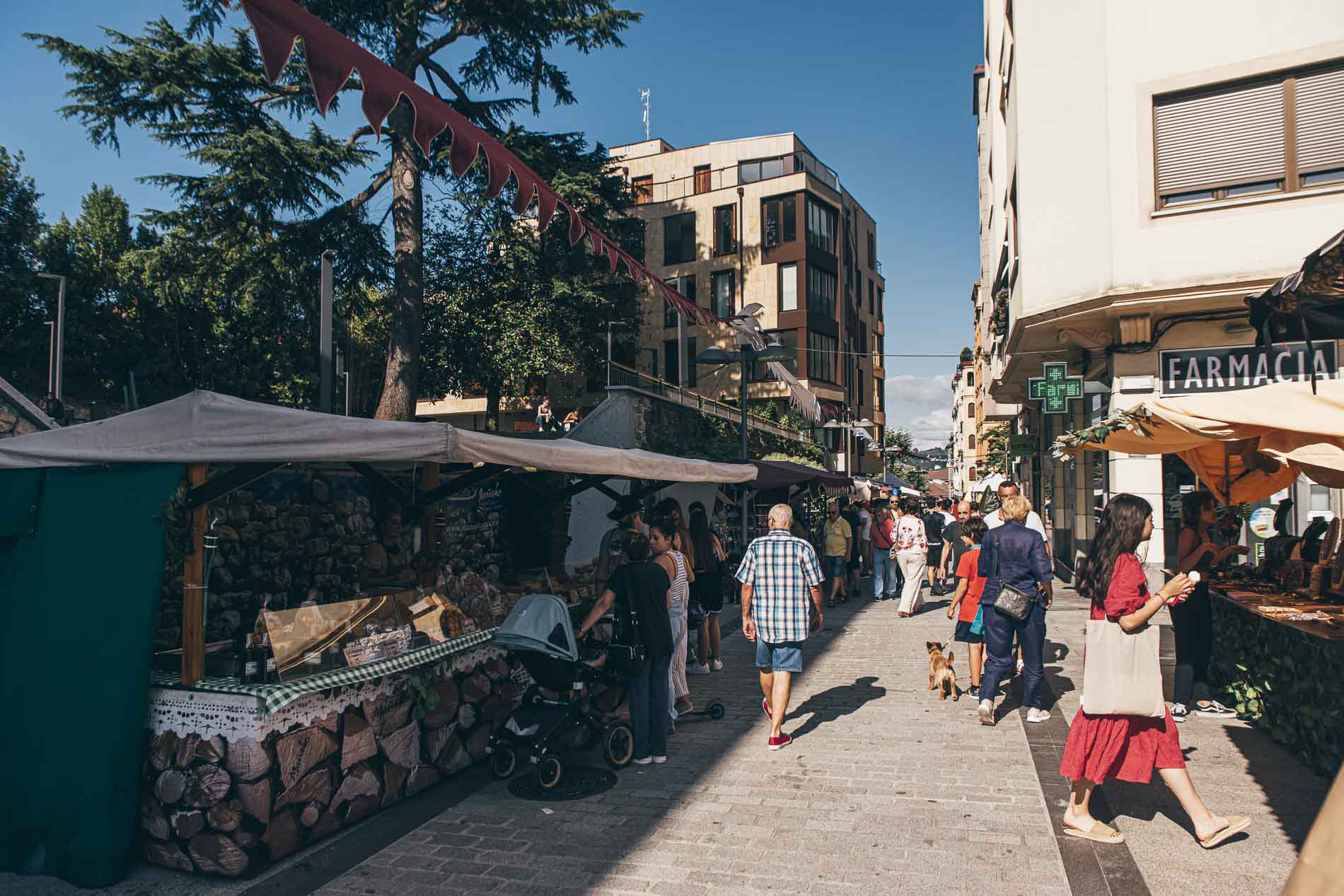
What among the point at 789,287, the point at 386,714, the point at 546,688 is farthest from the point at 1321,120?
the point at 789,287

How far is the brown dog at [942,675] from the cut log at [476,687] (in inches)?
169

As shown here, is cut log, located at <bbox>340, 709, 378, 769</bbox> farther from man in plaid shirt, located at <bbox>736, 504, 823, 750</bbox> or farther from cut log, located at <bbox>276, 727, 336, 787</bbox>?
man in plaid shirt, located at <bbox>736, 504, 823, 750</bbox>

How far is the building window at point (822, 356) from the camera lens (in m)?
42.5

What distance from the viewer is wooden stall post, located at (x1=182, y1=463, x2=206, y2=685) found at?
15.5 ft

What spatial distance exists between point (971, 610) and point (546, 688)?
4108 mm

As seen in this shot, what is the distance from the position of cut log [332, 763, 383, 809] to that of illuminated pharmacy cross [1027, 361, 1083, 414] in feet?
40.7

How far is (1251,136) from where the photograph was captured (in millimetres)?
11859

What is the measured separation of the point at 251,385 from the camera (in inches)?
1139

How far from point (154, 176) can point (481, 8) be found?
22.3ft

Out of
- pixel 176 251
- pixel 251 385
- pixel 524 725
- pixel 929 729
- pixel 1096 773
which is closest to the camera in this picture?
pixel 1096 773

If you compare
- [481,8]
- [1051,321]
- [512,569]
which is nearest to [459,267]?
[481,8]

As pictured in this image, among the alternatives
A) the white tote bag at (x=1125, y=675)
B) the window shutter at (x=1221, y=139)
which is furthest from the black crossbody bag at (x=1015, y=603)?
the window shutter at (x=1221, y=139)

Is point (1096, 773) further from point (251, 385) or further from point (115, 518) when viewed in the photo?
point (251, 385)

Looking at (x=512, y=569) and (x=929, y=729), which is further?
(x=512, y=569)
